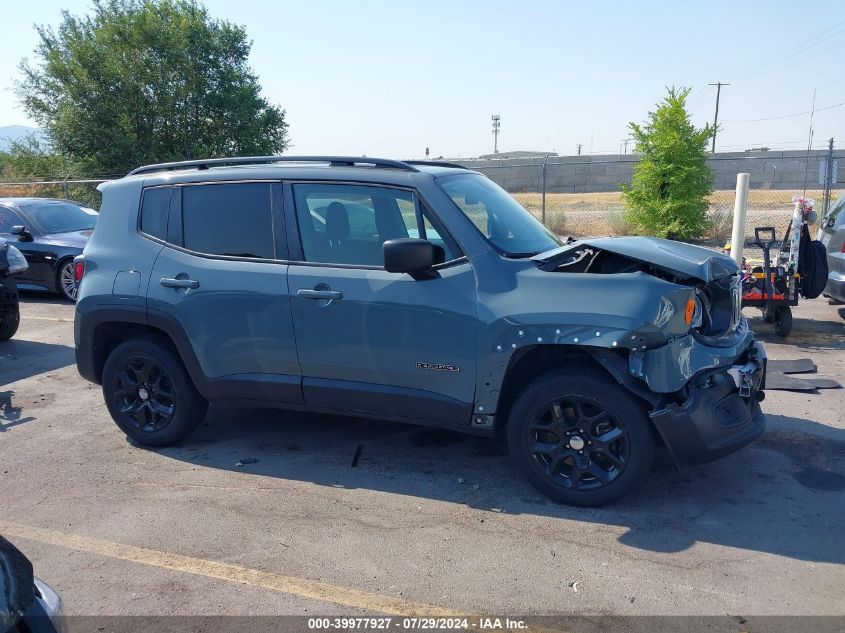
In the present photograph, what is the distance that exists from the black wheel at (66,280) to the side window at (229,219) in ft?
23.8

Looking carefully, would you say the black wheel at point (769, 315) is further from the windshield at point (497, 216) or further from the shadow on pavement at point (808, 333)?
the windshield at point (497, 216)

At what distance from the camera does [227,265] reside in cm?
491

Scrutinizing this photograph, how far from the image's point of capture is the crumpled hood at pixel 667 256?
408 centimetres

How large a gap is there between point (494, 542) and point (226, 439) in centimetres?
251

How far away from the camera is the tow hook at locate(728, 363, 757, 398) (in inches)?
162

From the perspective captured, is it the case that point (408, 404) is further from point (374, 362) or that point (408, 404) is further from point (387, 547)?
point (387, 547)

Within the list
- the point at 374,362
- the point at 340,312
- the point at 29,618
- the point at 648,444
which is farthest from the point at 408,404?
the point at 29,618

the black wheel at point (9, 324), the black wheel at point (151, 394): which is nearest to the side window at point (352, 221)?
the black wheel at point (151, 394)

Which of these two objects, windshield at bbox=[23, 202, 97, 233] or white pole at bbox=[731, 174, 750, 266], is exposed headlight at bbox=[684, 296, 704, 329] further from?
windshield at bbox=[23, 202, 97, 233]

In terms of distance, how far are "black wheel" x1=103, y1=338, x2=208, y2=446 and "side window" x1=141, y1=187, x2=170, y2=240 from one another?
31.3 inches

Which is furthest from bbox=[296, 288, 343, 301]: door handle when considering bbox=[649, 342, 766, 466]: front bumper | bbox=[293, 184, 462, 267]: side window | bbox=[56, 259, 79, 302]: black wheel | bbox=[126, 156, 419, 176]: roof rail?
bbox=[56, 259, 79, 302]: black wheel

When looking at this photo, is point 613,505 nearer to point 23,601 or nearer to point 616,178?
point 23,601

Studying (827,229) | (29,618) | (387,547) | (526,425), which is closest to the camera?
(29,618)

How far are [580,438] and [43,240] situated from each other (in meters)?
10.3
